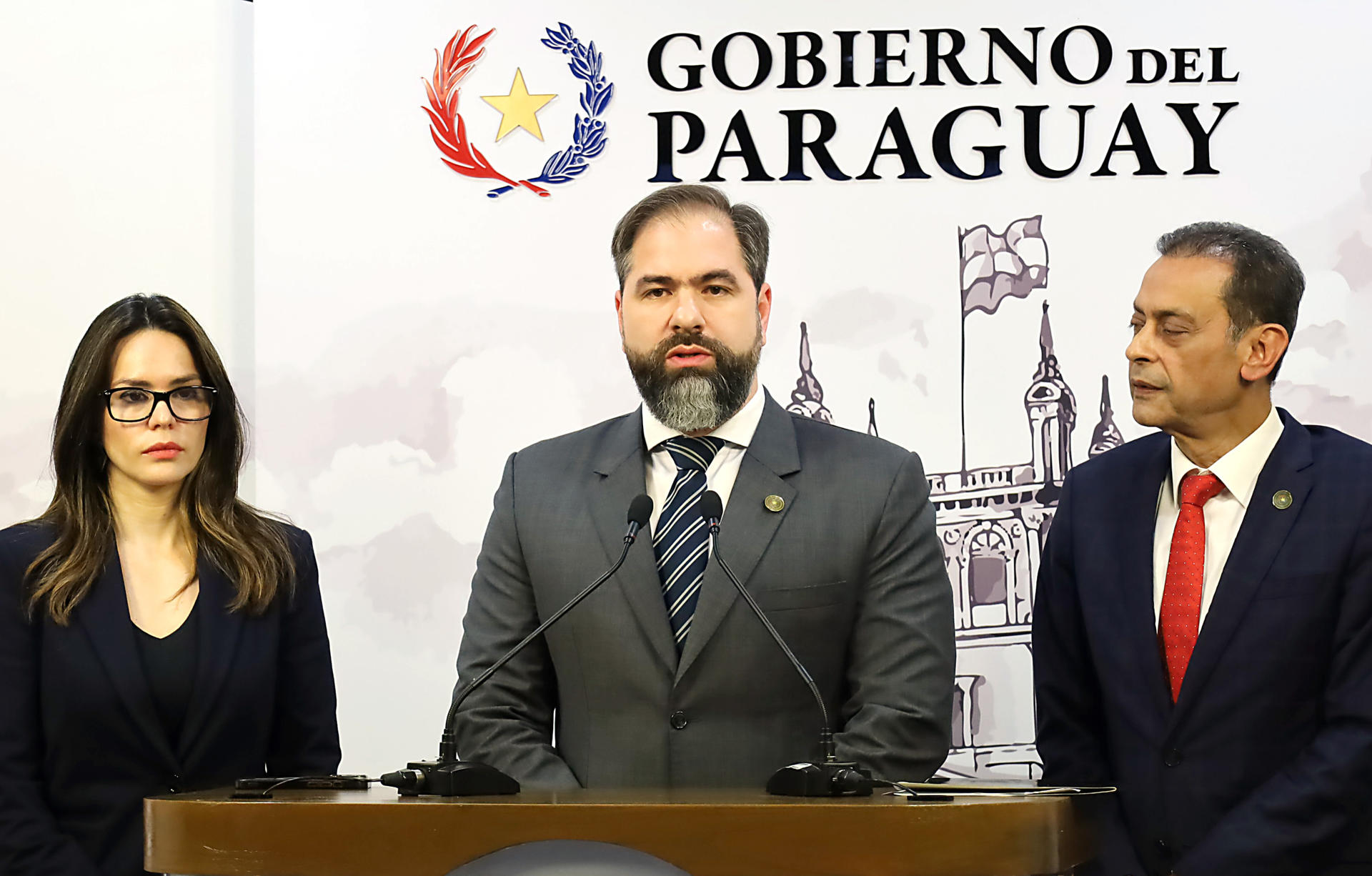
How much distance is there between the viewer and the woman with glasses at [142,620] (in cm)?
280

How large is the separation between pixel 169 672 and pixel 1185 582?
2.02 m

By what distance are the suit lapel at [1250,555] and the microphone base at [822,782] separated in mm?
984

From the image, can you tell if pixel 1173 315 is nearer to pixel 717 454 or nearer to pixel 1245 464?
pixel 1245 464

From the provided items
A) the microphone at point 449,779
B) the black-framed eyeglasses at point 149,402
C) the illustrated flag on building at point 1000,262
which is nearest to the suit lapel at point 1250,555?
the illustrated flag on building at point 1000,262

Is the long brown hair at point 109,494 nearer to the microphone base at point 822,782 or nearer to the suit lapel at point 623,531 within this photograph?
the suit lapel at point 623,531

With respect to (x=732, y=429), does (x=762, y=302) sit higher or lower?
higher

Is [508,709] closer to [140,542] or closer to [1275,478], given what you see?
[140,542]

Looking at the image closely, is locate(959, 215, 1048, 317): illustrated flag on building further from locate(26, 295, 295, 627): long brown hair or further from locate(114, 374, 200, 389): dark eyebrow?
locate(114, 374, 200, 389): dark eyebrow

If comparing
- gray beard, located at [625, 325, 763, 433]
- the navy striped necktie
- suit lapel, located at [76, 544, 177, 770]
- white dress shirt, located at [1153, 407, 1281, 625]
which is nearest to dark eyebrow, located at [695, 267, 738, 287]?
gray beard, located at [625, 325, 763, 433]

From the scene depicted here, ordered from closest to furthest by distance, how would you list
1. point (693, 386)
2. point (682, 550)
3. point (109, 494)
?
point (682, 550), point (693, 386), point (109, 494)

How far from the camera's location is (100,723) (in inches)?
111

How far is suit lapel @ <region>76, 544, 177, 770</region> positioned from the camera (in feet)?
9.27

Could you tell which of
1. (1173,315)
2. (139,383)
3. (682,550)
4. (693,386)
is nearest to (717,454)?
(693,386)

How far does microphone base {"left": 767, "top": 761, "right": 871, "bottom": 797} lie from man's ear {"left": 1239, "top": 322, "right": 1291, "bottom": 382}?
1403mm
